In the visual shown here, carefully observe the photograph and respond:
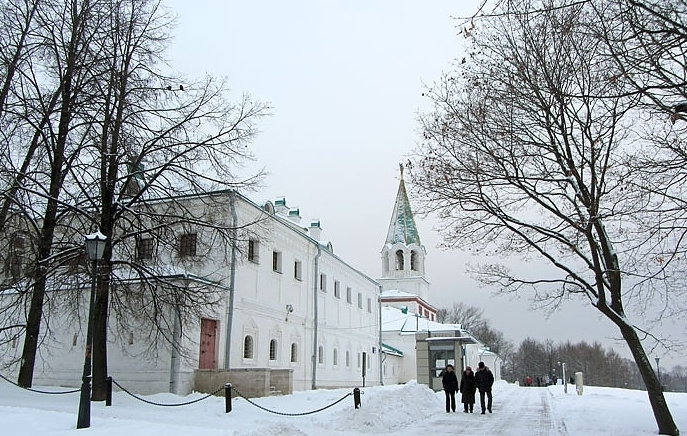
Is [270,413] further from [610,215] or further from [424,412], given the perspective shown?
[610,215]

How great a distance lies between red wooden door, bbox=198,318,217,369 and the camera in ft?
78.9

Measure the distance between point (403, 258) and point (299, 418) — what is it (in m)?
58.1

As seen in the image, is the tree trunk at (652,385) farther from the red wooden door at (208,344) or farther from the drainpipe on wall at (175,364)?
the red wooden door at (208,344)

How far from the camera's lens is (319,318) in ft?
117

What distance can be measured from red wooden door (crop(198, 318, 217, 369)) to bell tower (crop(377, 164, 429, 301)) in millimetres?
48947

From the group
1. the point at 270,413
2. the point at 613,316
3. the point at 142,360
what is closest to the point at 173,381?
the point at 142,360

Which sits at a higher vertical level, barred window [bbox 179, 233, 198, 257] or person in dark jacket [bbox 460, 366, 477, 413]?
Answer: barred window [bbox 179, 233, 198, 257]

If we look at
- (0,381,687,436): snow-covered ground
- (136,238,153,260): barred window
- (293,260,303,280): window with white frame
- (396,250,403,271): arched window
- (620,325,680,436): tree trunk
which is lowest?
(0,381,687,436): snow-covered ground

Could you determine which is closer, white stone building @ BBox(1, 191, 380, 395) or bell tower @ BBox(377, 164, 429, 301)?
white stone building @ BBox(1, 191, 380, 395)

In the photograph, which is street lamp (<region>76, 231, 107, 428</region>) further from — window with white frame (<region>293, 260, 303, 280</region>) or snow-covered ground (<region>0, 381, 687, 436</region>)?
window with white frame (<region>293, 260, 303, 280</region>)

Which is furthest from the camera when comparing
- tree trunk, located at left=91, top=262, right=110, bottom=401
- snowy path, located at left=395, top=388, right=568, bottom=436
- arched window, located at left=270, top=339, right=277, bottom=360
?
arched window, located at left=270, top=339, right=277, bottom=360

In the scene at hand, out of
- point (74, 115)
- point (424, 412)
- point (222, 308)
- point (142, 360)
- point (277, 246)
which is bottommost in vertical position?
point (424, 412)

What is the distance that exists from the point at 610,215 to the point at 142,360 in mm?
17464

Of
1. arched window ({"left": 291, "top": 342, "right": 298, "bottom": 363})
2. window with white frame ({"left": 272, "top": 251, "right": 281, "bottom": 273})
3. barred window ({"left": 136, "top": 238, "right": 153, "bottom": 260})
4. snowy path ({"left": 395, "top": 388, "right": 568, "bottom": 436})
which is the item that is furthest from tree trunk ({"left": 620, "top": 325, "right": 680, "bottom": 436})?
arched window ({"left": 291, "top": 342, "right": 298, "bottom": 363})
